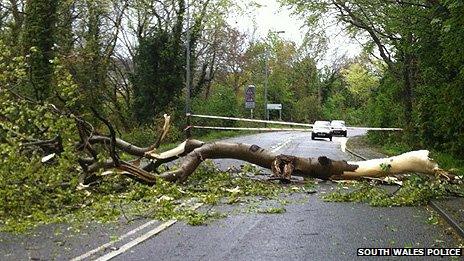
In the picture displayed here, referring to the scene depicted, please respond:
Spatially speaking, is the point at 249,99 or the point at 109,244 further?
the point at 249,99

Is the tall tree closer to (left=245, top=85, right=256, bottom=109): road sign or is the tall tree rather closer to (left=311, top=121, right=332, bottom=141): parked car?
(left=311, top=121, right=332, bottom=141): parked car

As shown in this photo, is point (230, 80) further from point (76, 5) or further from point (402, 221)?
point (402, 221)

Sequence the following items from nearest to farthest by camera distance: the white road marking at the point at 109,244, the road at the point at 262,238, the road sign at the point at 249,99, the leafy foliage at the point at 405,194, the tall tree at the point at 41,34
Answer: the white road marking at the point at 109,244, the road at the point at 262,238, the leafy foliage at the point at 405,194, the tall tree at the point at 41,34, the road sign at the point at 249,99

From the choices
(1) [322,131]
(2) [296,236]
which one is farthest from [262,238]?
(1) [322,131]

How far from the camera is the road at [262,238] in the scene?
700cm

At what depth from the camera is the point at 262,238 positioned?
26.1ft

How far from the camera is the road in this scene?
7004 mm

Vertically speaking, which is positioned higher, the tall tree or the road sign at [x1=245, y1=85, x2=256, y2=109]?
the tall tree

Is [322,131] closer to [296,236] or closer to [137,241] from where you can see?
[296,236]

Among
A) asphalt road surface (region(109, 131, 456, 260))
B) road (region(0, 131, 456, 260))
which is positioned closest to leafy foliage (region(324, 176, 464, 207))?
asphalt road surface (region(109, 131, 456, 260))

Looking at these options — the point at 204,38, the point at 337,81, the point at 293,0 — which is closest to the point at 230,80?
the point at 204,38

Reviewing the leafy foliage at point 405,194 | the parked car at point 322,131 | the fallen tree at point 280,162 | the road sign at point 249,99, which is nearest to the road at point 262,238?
the leafy foliage at point 405,194

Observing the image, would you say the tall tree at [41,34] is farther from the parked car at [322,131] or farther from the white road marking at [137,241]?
the parked car at [322,131]

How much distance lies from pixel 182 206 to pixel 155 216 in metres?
0.91
